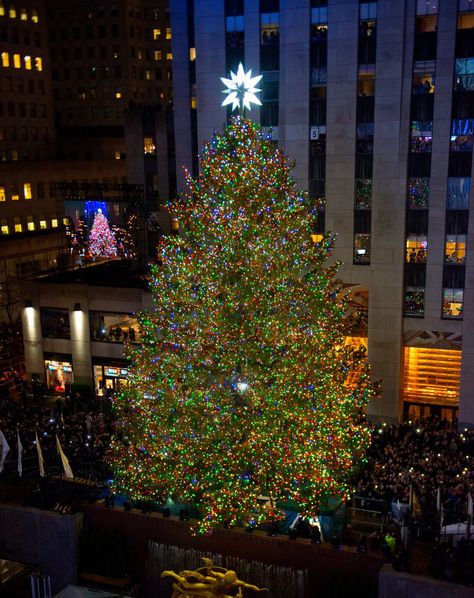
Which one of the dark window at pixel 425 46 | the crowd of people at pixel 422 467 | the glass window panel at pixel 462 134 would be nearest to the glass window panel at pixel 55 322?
the crowd of people at pixel 422 467

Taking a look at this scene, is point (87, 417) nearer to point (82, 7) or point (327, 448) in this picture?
point (327, 448)

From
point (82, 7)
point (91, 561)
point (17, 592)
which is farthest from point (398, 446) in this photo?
point (82, 7)

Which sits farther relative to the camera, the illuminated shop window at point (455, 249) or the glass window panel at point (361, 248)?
the glass window panel at point (361, 248)

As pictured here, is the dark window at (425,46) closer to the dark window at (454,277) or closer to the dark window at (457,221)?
the dark window at (457,221)

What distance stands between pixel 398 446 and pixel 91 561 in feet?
44.9

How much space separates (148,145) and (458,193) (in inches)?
1273

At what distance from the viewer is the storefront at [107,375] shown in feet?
130

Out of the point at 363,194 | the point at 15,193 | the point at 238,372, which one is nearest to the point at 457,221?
the point at 363,194

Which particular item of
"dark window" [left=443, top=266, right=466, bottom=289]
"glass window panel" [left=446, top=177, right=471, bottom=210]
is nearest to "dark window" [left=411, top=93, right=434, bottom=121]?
"glass window panel" [left=446, top=177, right=471, bottom=210]

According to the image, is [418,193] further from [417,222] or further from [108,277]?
[108,277]

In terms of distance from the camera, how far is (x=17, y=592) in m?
21.5

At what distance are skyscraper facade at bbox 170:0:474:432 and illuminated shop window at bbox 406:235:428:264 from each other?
111 mm

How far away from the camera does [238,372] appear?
1992 centimetres

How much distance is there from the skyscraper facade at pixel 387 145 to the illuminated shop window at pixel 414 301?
6 cm
